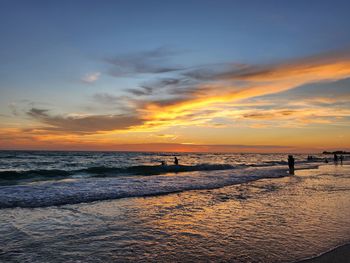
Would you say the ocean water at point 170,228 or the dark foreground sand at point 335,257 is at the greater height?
the dark foreground sand at point 335,257

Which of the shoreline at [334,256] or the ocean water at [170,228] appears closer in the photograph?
the shoreline at [334,256]

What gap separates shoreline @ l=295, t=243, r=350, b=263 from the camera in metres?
5.47

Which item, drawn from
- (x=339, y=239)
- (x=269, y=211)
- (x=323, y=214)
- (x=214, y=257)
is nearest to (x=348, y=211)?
(x=323, y=214)

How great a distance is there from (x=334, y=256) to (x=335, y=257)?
0.06m

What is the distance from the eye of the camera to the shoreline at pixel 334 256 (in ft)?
18.0

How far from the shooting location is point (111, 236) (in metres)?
7.44

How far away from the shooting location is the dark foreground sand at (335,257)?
5469 millimetres

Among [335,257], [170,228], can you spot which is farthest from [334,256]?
[170,228]

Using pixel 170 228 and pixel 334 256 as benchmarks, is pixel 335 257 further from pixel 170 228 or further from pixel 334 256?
pixel 170 228

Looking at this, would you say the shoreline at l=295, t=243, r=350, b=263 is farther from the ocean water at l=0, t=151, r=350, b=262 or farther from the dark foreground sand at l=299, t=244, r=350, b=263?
the ocean water at l=0, t=151, r=350, b=262

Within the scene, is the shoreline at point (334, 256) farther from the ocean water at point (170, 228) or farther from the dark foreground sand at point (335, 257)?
the ocean water at point (170, 228)

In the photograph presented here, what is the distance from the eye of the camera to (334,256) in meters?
5.70

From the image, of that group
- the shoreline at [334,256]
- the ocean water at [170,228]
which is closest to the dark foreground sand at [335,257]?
the shoreline at [334,256]

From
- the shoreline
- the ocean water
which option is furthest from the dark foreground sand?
the ocean water
